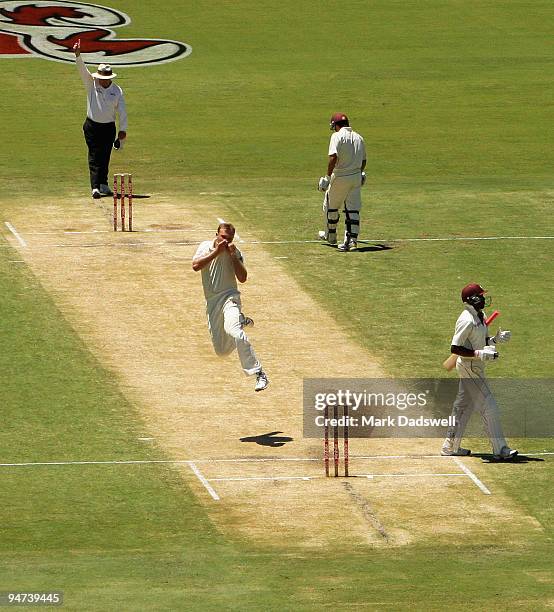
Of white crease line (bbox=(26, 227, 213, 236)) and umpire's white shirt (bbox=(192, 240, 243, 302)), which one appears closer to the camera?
umpire's white shirt (bbox=(192, 240, 243, 302))

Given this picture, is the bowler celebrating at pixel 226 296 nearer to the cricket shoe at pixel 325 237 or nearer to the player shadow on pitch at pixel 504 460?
the player shadow on pitch at pixel 504 460

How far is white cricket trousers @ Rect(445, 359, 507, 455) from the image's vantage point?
19078 millimetres

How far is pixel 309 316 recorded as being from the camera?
2514 cm

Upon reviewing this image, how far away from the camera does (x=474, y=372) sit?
19.1 m

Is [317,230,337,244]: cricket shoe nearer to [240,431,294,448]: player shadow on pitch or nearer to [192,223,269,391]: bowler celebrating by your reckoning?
[192,223,269,391]: bowler celebrating

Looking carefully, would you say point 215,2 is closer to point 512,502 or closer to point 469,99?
point 469,99

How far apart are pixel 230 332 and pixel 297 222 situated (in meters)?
11.1

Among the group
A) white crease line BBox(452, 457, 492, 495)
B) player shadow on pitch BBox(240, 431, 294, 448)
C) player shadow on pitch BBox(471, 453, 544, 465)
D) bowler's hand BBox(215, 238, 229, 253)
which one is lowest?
player shadow on pitch BBox(240, 431, 294, 448)

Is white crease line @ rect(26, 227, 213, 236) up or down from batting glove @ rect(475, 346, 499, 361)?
down

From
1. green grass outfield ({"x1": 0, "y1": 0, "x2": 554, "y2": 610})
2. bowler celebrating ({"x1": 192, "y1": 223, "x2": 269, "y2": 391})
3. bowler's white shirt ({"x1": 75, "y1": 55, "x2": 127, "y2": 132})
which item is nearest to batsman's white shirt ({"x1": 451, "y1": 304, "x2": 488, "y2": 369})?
green grass outfield ({"x1": 0, "y1": 0, "x2": 554, "y2": 610})

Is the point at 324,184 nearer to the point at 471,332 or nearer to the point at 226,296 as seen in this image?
the point at 226,296

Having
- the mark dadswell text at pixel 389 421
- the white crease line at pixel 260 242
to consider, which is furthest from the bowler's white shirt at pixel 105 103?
the mark dadswell text at pixel 389 421

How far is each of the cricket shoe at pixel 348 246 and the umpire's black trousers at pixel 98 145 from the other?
541 cm

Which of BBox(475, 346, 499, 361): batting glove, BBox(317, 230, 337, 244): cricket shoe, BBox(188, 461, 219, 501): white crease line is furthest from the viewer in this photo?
BBox(317, 230, 337, 244): cricket shoe
